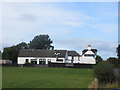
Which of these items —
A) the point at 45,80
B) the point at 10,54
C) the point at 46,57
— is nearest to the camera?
the point at 45,80

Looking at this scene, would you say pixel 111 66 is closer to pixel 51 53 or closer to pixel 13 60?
pixel 51 53

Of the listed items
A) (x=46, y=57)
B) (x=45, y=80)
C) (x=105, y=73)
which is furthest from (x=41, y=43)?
(x=105, y=73)

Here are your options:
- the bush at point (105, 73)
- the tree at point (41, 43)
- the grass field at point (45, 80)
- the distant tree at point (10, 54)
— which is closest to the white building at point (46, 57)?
the distant tree at point (10, 54)

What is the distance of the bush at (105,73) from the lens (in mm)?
23562

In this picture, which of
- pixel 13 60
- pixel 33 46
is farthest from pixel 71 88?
pixel 33 46

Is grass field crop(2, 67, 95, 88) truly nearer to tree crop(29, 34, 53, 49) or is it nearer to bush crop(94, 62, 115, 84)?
bush crop(94, 62, 115, 84)

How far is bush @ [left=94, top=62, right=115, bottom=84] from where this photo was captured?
77.3ft

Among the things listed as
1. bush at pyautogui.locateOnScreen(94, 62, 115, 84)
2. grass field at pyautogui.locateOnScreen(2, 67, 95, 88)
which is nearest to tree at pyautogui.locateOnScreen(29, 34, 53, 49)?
grass field at pyautogui.locateOnScreen(2, 67, 95, 88)

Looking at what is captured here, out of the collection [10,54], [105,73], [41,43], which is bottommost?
[105,73]

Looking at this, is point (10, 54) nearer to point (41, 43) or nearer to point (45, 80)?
point (41, 43)

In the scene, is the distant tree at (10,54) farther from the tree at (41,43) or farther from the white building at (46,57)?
the tree at (41,43)

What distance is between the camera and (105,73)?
2369 cm

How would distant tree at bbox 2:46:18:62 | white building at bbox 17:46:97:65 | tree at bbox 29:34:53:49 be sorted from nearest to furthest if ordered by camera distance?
white building at bbox 17:46:97:65, distant tree at bbox 2:46:18:62, tree at bbox 29:34:53:49

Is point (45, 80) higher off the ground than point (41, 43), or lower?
lower
